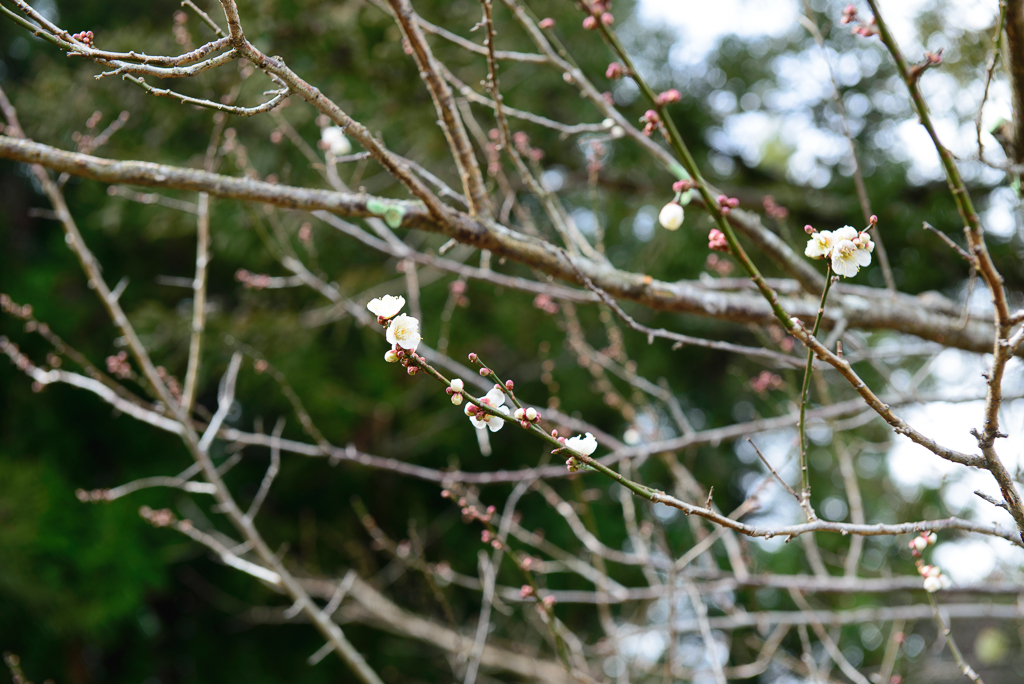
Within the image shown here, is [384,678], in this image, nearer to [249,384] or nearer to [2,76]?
[249,384]

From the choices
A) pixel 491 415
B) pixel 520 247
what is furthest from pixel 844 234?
pixel 520 247

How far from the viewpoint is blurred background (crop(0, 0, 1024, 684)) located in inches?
116

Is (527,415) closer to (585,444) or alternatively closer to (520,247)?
(585,444)

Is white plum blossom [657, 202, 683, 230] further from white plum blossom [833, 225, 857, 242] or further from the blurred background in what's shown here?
the blurred background

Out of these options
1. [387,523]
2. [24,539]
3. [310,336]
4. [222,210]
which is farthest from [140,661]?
[222,210]

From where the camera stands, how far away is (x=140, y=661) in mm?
3486

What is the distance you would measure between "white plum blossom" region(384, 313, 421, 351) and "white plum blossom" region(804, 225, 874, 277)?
0.50 meters

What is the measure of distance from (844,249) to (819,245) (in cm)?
3

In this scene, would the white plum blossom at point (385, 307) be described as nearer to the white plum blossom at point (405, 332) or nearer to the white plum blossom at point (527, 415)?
the white plum blossom at point (405, 332)

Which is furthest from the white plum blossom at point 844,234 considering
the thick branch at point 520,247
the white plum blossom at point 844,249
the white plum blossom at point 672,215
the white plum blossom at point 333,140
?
the white plum blossom at point 333,140

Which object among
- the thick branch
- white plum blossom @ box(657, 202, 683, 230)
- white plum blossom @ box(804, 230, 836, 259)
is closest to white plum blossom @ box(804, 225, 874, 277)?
white plum blossom @ box(804, 230, 836, 259)

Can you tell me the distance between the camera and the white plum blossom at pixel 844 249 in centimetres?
80

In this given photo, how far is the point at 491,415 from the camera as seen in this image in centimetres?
81

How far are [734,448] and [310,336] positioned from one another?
9.83 ft
